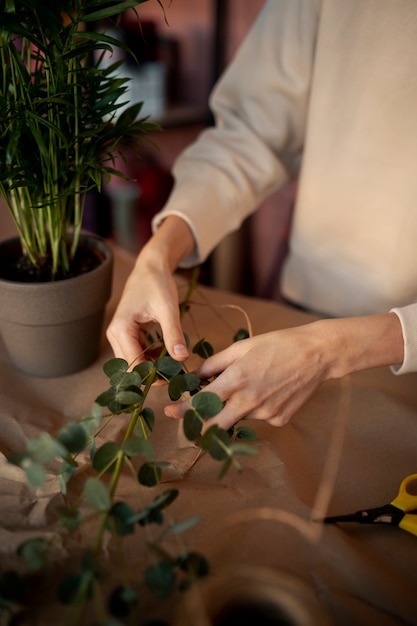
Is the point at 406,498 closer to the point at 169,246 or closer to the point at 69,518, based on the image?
the point at 69,518

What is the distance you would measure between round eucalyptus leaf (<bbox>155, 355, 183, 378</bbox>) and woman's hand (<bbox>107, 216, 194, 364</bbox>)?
14mm

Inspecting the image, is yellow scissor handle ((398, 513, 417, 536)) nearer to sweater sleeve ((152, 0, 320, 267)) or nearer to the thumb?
the thumb

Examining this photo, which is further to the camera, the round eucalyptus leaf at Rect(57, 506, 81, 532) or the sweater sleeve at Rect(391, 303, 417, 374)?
→ the sweater sleeve at Rect(391, 303, 417, 374)

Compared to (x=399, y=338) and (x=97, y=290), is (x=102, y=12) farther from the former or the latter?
(x=399, y=338)

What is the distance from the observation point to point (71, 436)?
19.3 inches

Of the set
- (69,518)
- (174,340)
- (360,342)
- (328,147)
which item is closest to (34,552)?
(69,518)

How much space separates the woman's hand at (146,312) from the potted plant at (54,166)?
5 centimetres

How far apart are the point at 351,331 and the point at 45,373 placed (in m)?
0.41

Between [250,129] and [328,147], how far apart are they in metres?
0.15

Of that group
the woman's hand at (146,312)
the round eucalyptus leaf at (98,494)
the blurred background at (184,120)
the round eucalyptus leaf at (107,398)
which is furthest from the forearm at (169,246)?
the blurred background at (184,120)

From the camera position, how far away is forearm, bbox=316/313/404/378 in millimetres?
631

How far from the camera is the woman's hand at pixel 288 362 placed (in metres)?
0.59

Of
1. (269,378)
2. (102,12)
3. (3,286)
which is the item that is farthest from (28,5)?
(269,378)

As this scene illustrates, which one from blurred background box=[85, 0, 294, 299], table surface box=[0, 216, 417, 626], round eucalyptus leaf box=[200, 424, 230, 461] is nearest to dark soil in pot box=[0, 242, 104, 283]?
table surface box=[0, 216, 417, 626]
